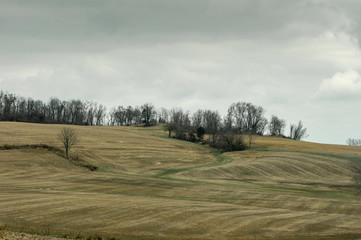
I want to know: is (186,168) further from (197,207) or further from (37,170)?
(197,207)

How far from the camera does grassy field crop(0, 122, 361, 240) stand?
2664 centimetres

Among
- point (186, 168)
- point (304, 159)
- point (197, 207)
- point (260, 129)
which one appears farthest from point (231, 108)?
point (197, 207)

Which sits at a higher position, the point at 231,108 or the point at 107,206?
the point at 231,108

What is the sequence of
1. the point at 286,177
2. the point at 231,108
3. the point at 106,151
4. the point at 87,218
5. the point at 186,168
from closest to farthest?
the point at 87,218 → the point at 286,177 → the point at 186,168 → the point at 106,151 → the point at 231,108

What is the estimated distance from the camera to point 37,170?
59000 mm

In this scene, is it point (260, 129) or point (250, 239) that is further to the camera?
point (260, 129)

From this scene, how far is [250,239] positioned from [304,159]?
2403 inches

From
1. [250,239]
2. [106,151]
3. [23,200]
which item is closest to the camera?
[250,239]

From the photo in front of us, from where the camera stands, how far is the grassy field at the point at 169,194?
2664 cm

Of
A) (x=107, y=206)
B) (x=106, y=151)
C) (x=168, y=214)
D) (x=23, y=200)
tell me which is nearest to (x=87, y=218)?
(x=107, y=206)

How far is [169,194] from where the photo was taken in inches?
1750

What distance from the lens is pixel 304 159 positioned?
8119 centimetres

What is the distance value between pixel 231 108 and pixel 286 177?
114914 millimetres

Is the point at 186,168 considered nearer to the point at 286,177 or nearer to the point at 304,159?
the point at 286,177
